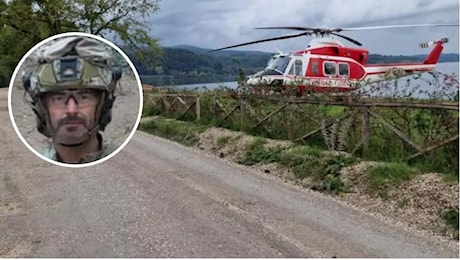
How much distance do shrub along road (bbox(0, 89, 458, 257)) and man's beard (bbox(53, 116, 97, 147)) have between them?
120 inches

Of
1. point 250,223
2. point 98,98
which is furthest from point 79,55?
point 250,223

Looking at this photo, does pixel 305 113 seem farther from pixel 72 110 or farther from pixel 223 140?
pixel 72 110

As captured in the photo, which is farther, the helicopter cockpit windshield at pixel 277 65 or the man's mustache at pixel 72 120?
the helicopter cockpit windshield at pixel 277 65

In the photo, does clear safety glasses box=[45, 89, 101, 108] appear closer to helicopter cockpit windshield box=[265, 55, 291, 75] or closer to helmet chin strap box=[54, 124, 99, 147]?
helmet chin strap box=[54, 124, 99, 147]

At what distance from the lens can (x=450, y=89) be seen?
339 inches

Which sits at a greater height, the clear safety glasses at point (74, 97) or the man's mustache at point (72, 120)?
the clear safety glasses at point (74, 97)

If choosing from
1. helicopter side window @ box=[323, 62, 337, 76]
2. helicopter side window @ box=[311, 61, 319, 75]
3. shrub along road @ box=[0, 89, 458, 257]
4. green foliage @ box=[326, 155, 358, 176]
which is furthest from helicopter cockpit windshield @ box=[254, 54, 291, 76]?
green foliage @ box=[326, 155, 358, 176]

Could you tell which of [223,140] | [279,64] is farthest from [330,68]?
[223,140]

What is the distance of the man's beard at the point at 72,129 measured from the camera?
1.10 m

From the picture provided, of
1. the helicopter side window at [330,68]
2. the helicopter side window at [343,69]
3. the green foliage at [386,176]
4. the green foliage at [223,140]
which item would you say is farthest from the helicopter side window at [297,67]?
the green foliage at [386,176]

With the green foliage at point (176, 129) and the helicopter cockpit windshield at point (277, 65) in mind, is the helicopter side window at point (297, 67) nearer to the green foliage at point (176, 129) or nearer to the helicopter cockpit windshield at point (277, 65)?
the helicopter cockpit windshield at point (277, 65)

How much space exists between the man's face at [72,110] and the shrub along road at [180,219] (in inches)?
121

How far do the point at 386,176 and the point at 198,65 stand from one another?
3.01 metres

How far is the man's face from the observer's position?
3.59ft
